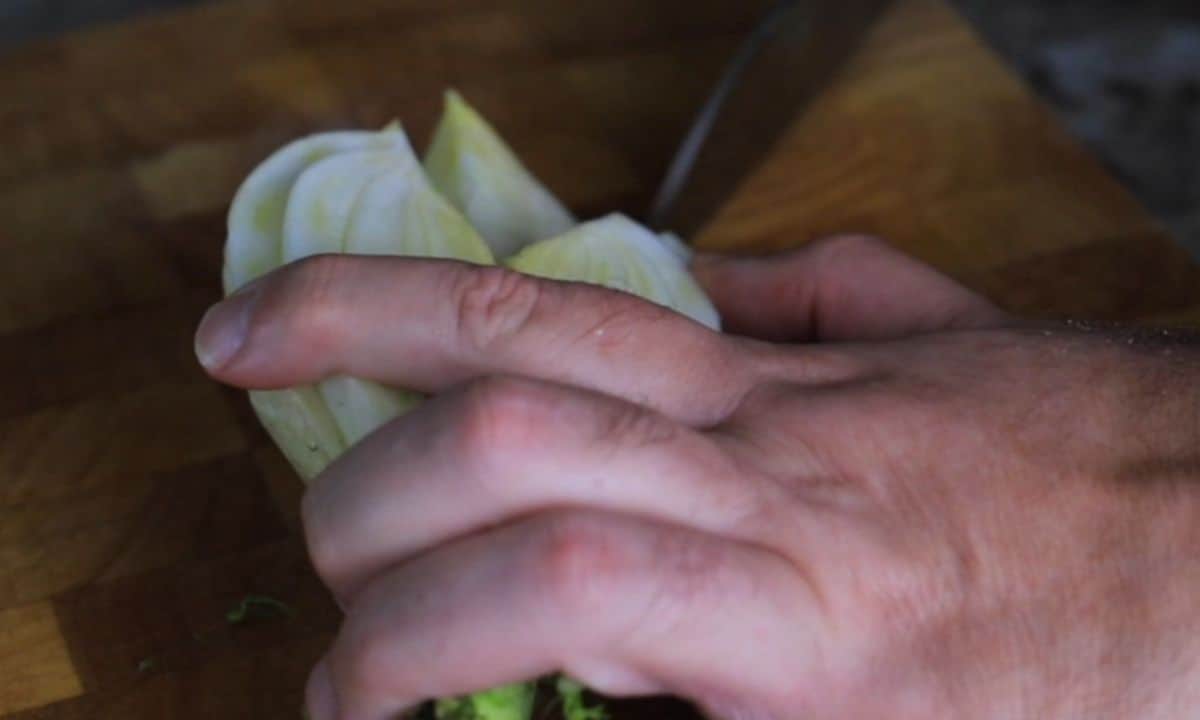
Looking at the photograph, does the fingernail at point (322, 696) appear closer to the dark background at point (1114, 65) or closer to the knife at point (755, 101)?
the knife at point (755, 101)

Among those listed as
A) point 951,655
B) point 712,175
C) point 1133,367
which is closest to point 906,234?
point 712,175

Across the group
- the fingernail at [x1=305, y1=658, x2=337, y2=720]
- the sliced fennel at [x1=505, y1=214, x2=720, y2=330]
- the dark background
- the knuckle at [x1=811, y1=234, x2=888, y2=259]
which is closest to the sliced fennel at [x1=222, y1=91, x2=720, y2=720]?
the sliced fennel at [x1=505, y1=214, x2=720, y2=330]

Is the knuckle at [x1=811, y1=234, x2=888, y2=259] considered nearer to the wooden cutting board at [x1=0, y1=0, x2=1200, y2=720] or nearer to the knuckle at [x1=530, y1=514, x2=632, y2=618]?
the wooden cutting board at [x1=0, y1=0, x2=1200, y2=720]

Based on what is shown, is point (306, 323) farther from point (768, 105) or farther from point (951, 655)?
point (768, 105)

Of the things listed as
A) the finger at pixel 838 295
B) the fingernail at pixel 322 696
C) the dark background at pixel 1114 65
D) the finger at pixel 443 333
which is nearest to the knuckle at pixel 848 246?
the finger at pixel 838 295

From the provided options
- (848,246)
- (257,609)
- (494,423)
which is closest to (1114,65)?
(848,246)
